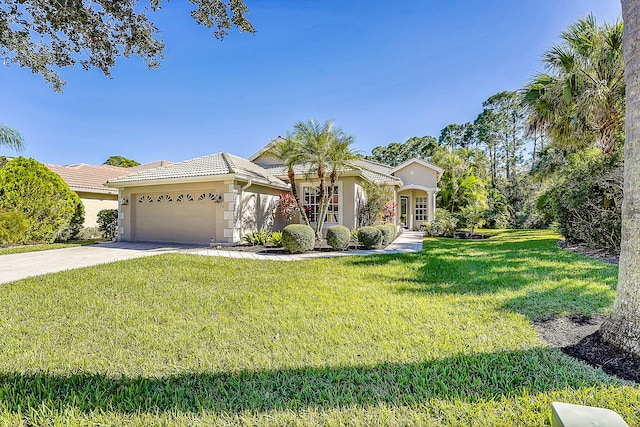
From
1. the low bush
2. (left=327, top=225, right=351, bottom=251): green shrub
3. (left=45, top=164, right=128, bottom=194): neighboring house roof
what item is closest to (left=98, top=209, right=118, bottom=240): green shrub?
the low bush

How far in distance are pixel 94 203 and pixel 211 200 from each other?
11463 mm

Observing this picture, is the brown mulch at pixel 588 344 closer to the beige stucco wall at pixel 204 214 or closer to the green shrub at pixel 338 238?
the green shrub at pixel 338 238

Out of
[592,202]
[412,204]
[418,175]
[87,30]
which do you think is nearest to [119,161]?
[412,204]

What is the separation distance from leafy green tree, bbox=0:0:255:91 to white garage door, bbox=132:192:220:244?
7711mm

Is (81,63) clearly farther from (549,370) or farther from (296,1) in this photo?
(549,370)

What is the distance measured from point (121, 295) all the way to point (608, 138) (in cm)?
1672

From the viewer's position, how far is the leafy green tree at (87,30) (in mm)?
5305

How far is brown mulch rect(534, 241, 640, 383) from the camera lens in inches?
124

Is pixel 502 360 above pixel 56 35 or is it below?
below

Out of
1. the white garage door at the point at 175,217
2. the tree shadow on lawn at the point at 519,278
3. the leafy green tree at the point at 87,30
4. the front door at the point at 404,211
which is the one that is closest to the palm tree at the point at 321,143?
the white garage door at the point at 175,217

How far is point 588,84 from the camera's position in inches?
433

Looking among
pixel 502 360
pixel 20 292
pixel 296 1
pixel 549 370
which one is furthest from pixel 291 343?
pixel 296 1

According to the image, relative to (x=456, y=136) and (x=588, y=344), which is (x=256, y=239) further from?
(x=456, y=136)

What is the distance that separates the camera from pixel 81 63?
237 inches
